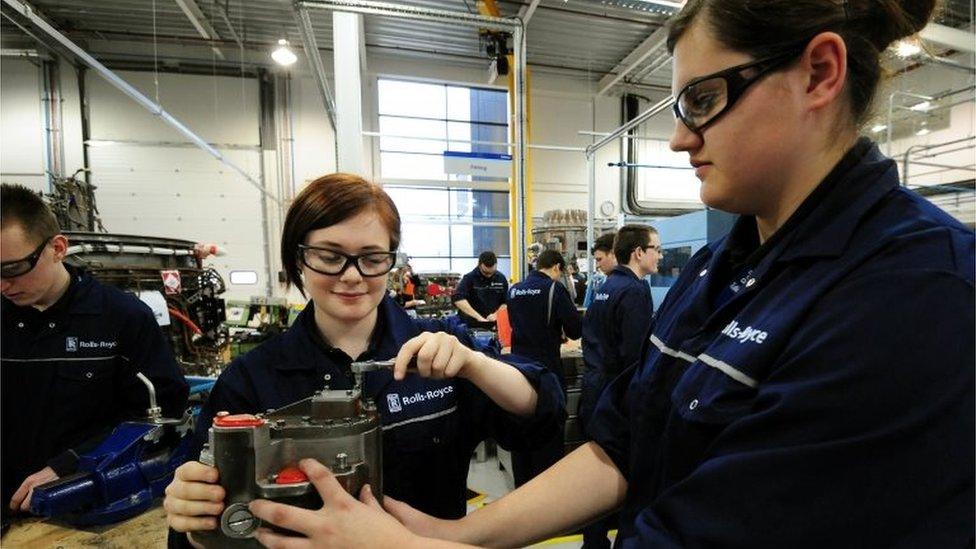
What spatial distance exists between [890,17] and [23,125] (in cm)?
1197

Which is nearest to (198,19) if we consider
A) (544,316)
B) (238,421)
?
(544,316)

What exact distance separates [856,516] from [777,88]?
1.80ft

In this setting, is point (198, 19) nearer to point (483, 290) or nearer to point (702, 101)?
point (483, 290)

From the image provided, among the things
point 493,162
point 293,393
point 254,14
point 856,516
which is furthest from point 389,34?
point 856,516

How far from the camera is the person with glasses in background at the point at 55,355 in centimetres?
155

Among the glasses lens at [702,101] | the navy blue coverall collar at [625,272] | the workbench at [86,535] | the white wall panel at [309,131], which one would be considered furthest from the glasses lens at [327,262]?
the white wall panel at [309,131]

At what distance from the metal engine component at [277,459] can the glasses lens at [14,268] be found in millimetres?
1415

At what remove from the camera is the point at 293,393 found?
100cm

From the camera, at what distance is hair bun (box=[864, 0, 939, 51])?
64 centimetres

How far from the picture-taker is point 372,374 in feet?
3.47

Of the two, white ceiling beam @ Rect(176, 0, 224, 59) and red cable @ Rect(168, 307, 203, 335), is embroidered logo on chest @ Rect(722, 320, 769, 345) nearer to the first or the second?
red cable @ Rect(168, 307, 203, 335)

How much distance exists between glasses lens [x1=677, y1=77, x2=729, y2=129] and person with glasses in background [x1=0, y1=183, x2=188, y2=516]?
6.47 feet

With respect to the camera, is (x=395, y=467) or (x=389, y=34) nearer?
(x=395, y=467)

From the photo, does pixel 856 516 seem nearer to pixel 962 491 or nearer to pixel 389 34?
pixel 962 491
